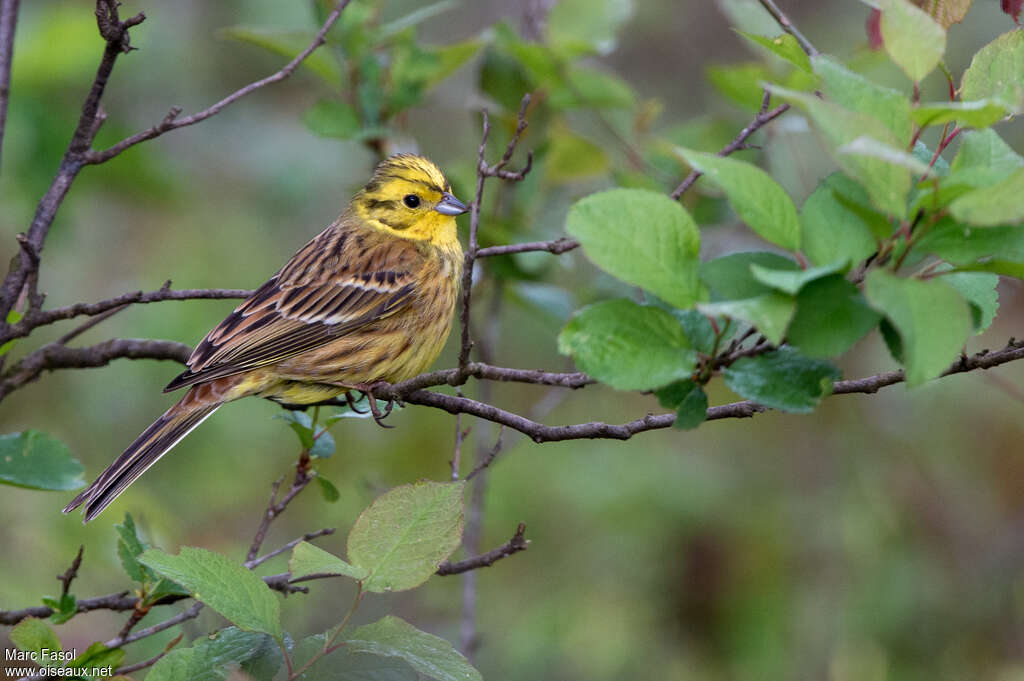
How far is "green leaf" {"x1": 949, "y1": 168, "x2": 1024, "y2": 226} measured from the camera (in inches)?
64.5

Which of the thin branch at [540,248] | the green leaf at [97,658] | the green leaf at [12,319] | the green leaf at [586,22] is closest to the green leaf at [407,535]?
the green leaf at [97,658]

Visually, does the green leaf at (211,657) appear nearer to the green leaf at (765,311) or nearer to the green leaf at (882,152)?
the green leaf at (765,311)

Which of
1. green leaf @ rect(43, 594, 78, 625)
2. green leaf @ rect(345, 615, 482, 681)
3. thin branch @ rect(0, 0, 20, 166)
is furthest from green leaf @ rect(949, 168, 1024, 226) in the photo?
thin branch @ rect(0, 0, 20, 166)

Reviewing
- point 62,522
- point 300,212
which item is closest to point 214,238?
point 300,212

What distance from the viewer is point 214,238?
7.67 m

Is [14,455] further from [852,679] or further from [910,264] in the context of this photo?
[852,679]

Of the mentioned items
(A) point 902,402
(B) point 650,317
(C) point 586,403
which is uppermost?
(B) point 650,317

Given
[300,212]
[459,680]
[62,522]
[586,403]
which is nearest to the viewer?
[459,680]

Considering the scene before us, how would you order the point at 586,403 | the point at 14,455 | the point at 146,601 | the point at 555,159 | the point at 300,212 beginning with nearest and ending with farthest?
the point at 146,601 → the point at 14,455 → the point at 555,159 → the point at 586,403 → the point at 300,212

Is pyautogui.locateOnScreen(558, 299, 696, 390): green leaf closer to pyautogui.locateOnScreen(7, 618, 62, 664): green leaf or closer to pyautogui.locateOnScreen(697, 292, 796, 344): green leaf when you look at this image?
pyautogui.locateOnScreen(697, 292, 796, 344): green leaf

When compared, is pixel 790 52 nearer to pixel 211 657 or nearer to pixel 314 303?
pixel 211 657

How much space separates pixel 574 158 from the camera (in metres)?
4.68

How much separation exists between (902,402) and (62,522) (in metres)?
4.33

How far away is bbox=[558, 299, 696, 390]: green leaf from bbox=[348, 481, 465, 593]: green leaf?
47cm
